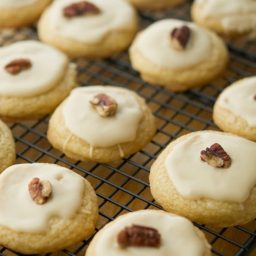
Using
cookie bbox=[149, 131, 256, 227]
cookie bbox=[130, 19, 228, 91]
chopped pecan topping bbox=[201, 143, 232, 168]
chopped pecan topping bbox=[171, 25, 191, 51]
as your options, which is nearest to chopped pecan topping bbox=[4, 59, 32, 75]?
cookie bbox=[130, 19, 228, 91]

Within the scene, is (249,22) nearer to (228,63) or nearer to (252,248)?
(228,63)

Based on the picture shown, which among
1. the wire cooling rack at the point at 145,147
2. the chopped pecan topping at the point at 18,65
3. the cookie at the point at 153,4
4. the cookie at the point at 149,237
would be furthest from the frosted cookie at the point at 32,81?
the cookie at the point at 149,237

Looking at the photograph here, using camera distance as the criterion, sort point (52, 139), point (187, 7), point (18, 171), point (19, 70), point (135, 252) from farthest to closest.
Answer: point (187, 7)
point (19, 70)
point (52, 139)
point (18, 171)
point (135, 252)

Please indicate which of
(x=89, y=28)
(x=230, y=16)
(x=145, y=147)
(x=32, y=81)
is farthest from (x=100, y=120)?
(x=230, y=16)

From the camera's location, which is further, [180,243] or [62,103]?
[62,103]

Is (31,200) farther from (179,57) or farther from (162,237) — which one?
(179,57)

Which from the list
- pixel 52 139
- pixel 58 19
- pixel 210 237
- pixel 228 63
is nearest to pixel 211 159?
pixel 210 237

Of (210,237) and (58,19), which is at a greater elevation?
(58,19)
